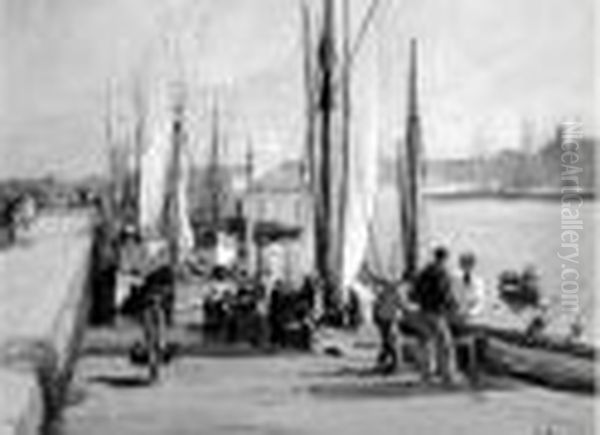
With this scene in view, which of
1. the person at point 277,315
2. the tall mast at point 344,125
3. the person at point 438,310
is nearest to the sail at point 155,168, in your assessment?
the person at point 277,315

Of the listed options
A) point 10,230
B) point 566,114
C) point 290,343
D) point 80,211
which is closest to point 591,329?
point 566,114

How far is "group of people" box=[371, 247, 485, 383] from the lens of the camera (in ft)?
8.11

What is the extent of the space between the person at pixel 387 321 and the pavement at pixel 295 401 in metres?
0.03

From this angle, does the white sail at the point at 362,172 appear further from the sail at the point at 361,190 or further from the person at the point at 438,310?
the person at the point at 438,310

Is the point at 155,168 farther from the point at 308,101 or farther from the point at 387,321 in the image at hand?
the point at 387,321

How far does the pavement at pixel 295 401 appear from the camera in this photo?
233 centimetres

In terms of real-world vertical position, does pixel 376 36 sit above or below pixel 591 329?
above

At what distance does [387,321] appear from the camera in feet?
8.13

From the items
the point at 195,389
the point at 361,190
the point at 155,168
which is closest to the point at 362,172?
the point at 361,190

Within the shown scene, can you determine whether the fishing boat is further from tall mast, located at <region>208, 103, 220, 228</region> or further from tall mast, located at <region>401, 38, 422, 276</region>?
tall mast, located at <region>208, 103, 220, 228</region>

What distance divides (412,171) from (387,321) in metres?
0.36

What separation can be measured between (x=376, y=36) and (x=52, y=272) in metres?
0.92

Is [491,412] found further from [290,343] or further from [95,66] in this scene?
[95,66]

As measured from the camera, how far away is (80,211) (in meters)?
2.38
